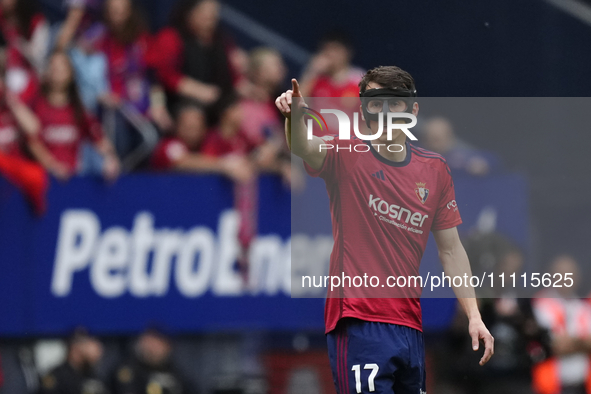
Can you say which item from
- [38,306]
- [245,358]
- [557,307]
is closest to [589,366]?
[557,307]

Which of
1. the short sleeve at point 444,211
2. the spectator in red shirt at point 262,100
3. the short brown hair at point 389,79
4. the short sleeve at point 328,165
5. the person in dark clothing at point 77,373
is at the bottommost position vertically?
the person in dark clothing at point 77,373

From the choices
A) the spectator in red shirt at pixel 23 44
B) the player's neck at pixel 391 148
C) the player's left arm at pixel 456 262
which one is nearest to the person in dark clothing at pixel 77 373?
the spectator in red shirt at pixel 23 44

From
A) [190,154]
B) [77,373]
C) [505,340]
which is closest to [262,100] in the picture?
[190,154]

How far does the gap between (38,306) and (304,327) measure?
2.28m

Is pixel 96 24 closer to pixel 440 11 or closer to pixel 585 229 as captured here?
pixel 440 11

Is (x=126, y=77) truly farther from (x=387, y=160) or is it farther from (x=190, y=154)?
(x=387, y=160)

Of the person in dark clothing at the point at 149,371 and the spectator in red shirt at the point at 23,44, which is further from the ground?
the spectator in red shirt at the point at 23,44

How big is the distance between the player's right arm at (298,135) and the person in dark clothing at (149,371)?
13.2 feet

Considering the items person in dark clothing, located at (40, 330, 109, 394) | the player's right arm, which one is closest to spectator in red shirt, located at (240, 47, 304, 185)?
person in dark clothing, located at (40, 330, 109, 394)

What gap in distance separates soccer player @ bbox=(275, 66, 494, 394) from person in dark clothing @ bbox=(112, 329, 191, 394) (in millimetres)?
3761

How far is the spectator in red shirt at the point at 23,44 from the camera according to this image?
7.21m

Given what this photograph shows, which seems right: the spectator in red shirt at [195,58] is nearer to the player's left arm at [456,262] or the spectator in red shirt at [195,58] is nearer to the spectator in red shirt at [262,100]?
the spectator in red shirt at [262,100]

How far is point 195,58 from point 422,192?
14.1ft

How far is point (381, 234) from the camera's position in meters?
3.59
